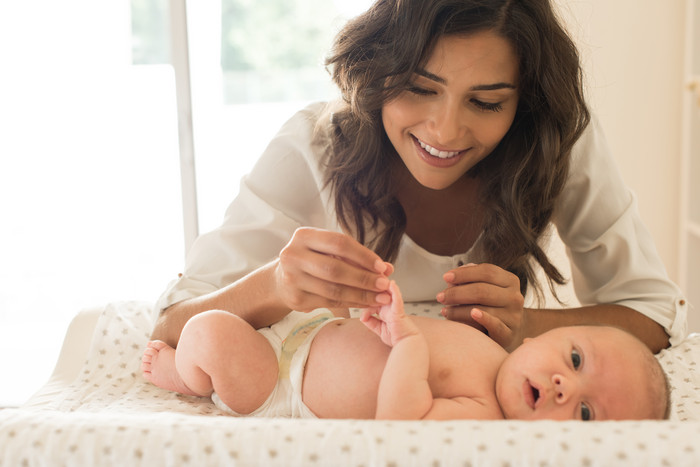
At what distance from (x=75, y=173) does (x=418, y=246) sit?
2230 millimetres

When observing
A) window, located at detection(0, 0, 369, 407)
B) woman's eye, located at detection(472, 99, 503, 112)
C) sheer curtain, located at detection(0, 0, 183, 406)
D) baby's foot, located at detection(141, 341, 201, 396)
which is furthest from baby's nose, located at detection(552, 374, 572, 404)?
sheer curtain, located at detection(0, 0, 183, 406)

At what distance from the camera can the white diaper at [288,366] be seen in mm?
1131

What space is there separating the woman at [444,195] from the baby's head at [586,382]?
14 cm

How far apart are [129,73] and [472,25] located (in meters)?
2.35

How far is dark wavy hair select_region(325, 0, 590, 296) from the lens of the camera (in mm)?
1166

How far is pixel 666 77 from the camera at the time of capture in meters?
2.79

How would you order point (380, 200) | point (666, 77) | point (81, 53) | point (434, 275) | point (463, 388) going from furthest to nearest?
point (81, 53) < point (666, 77) < point (434, 275) < point (380, 200) < point (463, 388)

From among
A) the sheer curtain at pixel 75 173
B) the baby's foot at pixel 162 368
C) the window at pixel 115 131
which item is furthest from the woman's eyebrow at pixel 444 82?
the sheer curtain at pixel 75 173

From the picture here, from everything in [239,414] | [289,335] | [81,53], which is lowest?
[239,414]

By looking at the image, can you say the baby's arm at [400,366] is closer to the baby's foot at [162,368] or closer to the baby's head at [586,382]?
the baby's head at [586,382]

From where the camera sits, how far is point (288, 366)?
3.82ft

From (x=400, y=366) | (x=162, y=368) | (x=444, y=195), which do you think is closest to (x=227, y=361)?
(x=162, y=368)

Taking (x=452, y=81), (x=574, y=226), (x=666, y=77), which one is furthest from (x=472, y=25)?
(x=666, y=77)

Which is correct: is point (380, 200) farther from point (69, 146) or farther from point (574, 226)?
point (69, 146)
